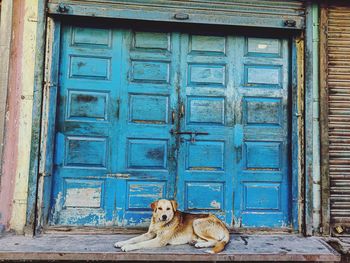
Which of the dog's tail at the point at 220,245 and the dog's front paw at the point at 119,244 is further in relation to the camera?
the dog's front paw at the point at 119,244

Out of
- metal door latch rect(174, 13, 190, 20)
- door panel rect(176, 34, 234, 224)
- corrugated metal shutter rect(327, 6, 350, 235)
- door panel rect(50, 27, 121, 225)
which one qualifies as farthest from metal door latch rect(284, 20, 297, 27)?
door panel rect(50, 27, 121, 225)

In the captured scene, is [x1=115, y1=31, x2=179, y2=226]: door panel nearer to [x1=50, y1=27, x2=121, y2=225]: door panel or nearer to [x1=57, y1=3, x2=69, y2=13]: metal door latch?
[x1=50, y1=27, x2=121, y2=225]: door panel

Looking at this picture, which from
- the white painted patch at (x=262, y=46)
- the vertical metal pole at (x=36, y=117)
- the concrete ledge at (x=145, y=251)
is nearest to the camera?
the concrete ledge at (x=145, y=251)

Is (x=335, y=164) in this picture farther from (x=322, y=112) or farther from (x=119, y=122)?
(x=119, y=122)

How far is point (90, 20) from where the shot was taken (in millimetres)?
4625

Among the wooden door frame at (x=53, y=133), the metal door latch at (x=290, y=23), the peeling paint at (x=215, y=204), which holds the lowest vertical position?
the peeling paint at (x=215, y=204)

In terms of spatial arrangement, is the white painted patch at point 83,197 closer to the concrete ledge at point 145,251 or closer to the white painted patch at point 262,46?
the concrete ledge at point 145,251

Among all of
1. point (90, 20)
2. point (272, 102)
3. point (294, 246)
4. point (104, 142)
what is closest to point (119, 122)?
point (104, 142)

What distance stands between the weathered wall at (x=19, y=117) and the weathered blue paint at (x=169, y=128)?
0.40m

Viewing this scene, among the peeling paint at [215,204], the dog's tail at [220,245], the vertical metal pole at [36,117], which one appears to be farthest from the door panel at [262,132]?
the vertical metal pole at [36,117]

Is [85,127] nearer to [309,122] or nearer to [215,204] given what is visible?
[215,204]

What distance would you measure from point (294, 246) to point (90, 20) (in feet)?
13.2

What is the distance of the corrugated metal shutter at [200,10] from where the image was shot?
4.45m

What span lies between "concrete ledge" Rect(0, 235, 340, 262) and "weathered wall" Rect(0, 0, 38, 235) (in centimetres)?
42
